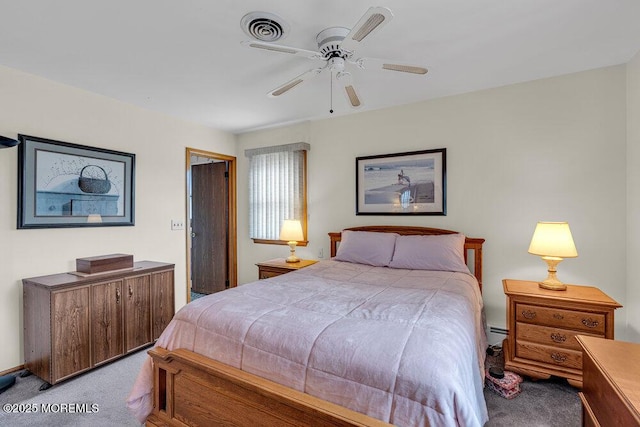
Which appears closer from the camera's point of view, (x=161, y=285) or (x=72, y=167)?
(x=72, y=167)

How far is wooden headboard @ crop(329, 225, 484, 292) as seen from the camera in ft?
9.77

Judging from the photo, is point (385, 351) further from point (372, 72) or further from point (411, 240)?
point (372, 72)

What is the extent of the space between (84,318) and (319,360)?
7.46 ft

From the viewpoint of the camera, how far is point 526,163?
284 centimetres

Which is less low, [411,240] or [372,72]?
[372,72]

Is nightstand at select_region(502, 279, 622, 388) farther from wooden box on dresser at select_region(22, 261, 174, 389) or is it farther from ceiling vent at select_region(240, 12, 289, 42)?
wooden box on dresser at select_region(22, 261, 174, 389)

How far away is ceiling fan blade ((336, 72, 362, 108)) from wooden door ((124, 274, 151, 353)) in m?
2.49

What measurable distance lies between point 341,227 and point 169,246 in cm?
212

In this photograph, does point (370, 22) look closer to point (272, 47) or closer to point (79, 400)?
point (272, 47)

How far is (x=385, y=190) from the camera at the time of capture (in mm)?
3533

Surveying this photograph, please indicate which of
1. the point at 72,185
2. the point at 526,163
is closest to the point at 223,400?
the point at 72,185

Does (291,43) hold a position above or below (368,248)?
above

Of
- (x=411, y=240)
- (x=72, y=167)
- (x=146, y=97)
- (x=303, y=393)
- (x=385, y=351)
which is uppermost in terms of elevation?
(x=146, y=97)

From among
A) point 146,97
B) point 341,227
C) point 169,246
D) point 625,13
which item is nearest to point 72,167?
point 146,97
